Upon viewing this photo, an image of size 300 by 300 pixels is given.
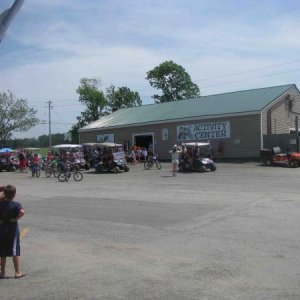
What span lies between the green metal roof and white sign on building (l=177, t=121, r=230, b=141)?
85 centimetres

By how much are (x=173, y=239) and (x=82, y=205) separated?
637cm

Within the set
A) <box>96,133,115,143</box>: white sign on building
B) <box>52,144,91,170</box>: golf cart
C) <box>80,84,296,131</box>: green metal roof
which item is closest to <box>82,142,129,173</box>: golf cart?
<box>52,144,91,170</box>: golf cart

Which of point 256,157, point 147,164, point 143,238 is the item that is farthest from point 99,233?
point 256,157

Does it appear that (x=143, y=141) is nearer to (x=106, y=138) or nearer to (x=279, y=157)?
(x=106, y=138)

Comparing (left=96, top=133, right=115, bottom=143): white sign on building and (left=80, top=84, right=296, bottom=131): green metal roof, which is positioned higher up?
(left=80, top=84, right=296, bottom=131): green metal roof

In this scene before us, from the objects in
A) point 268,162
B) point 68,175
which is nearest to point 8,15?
point 68,175

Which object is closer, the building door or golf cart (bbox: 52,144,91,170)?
golf cart (bbox: 52,144,91,170)

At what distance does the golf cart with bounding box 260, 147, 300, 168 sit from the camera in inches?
1282

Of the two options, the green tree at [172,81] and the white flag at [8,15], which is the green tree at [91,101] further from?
the white flag at [8,15]

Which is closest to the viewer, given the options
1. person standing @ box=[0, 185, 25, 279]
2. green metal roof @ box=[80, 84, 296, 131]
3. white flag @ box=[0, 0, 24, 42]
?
white flag @ box=[0, 0, 24, 42]

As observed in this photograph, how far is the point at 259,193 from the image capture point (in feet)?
59.3

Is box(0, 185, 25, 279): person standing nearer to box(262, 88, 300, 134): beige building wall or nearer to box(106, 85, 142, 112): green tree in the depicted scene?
box(262, 88, 300, 134): beige building wall

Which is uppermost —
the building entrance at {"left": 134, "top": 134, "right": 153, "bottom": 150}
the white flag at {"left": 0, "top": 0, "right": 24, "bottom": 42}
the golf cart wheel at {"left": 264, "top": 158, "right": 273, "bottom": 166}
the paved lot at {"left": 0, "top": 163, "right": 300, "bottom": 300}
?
the white flag at {"left": 0, "top": 0, "right": 24, "bottom": 42}

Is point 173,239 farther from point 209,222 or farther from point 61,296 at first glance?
point 61,296
